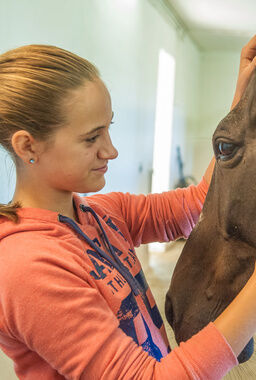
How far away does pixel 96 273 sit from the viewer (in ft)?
1.90

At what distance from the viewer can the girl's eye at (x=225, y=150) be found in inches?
23.9

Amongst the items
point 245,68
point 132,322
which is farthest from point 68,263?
point 245,68

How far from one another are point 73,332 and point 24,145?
29cm

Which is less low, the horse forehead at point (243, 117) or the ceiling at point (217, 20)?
the ceiling at point (217, 20)

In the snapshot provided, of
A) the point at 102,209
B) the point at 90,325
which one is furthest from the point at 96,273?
the point at 102,209

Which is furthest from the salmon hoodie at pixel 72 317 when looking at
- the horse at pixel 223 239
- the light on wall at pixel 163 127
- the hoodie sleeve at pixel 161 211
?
the light on wall at pixel 163 127

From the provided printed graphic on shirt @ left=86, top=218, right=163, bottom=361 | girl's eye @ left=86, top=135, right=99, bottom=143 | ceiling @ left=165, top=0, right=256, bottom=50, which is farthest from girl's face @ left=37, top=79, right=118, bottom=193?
ceiling @ left=165, top=0, right=256, bottom=50

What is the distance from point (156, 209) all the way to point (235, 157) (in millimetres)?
308

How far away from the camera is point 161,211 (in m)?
0.87

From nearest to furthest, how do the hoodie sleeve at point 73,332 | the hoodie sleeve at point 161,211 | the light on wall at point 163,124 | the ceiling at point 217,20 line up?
1. the hoodie sleeve at point 73,332
2. the hoodie sleeve at point 161,211
3. the ceiling at point 217,20
4. the light on wall at point 163,124

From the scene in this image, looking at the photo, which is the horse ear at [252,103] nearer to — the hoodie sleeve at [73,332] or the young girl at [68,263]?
the young girl at [68,263]

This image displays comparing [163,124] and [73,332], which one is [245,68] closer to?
[73,332]

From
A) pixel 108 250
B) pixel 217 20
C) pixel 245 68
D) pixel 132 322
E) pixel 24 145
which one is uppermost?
pixel 217 20

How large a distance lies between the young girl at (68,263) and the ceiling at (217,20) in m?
2.02
